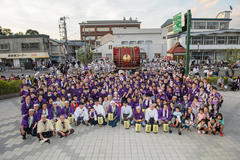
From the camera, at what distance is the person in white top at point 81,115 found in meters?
7.52

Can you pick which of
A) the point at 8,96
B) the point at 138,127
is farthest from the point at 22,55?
the point at 138,127

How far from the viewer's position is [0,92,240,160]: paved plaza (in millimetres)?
5262

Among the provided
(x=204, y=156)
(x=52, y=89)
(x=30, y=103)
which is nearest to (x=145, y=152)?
(x=204, y=156)

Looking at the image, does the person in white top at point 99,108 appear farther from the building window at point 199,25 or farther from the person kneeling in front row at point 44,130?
the building window at point 199,25

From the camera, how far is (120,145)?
5871 millimetres

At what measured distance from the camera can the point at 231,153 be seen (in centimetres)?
531

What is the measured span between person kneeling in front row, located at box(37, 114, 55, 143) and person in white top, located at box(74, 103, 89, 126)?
133cm

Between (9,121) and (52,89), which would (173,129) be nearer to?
(52,89)

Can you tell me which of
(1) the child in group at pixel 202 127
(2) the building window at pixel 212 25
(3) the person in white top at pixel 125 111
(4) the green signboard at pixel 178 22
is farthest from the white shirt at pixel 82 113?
(2) the building window at pixel 212 25

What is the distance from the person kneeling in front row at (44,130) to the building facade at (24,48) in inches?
1069

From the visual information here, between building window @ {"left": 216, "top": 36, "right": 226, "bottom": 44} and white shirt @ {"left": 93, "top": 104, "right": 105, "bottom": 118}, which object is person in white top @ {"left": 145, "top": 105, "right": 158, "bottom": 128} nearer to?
white shirt @ {"left": 93, "top": 104, "right": 105, "bottom": 118}

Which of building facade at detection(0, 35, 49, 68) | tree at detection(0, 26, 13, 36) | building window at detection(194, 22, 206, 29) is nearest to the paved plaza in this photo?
building facade at detection(0, 35, 49, 68)

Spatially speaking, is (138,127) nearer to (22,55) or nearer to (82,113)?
(82,113)

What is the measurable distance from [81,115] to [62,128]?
1214 millimetres
